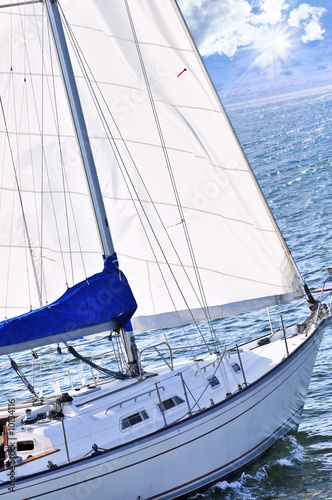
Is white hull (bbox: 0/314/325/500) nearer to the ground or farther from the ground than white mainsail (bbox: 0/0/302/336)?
nearer to the ground

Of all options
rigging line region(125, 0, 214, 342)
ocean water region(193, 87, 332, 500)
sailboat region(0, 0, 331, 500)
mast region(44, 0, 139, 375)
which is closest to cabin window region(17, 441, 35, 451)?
sailboat region(0, 0, 331, 500)

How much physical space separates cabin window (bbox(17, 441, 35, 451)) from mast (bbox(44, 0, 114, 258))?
3064mm

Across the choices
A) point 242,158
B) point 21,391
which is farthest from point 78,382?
point 242,158

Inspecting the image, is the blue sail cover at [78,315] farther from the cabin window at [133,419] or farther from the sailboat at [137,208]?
the cabin window at [133,419]

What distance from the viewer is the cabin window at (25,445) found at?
11.3 m

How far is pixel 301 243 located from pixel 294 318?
6.11 meters

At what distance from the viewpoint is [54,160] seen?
13438 mm

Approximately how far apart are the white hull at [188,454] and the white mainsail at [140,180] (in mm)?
1759

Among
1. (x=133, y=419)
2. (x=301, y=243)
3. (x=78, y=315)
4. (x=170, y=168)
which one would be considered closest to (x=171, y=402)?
(x=133, y=419)

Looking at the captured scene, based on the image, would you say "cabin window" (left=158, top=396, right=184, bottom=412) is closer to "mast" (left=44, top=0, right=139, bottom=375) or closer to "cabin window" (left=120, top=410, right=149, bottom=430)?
"cabin window" (left=120, top=410, right=149, bottom=430)

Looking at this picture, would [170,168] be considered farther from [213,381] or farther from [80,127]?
[213,381]

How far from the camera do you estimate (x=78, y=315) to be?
1129 centimetres

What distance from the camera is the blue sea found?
38.9 ft

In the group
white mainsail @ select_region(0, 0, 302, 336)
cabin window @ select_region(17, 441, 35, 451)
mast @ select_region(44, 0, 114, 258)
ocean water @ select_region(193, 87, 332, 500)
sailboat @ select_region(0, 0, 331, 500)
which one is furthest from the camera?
white mainsail @ select_region(0, 0, 302, 336)
